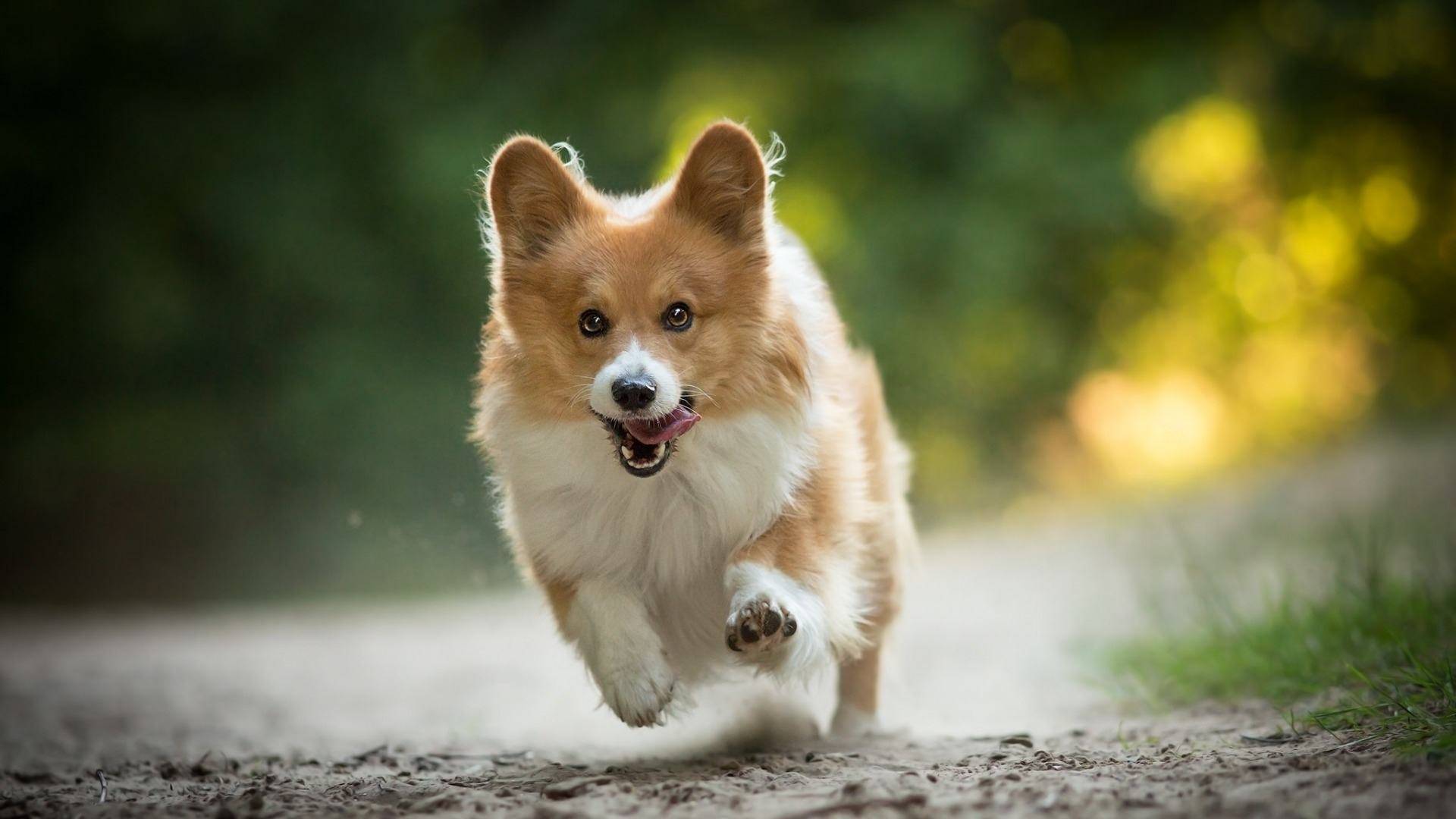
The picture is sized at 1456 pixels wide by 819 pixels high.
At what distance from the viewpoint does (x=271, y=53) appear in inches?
482

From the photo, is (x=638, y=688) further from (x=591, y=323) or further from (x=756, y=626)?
(x=591, y=323)

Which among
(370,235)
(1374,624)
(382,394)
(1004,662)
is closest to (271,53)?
(370,235)

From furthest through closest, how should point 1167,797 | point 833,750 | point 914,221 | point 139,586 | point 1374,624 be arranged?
point 139,586 < point 914,221 < point 1374,624 < point 833,750 < point 1167,797

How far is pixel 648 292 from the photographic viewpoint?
399 cm

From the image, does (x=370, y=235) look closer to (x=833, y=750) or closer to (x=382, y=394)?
(x=382, y=394)

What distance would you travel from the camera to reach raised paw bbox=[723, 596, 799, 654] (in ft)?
12.0

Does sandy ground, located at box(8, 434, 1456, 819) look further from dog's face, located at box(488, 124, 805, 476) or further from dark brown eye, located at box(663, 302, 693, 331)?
dark brown eye, located at box(663, 302, 693, 331)

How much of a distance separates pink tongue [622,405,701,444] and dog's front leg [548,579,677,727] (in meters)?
0.51

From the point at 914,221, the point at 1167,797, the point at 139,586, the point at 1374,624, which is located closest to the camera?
the point at 1167,797

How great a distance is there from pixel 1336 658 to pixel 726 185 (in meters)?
2.53

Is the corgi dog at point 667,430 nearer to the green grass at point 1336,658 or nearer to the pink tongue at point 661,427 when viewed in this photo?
the pink tongue at point 661,427

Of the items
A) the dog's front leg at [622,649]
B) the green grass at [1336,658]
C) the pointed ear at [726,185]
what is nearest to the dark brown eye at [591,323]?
the pointed ear at [726,185]

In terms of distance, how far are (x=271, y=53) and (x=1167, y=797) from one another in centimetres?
1126

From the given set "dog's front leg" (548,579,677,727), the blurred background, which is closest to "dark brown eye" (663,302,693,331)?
"dog's front leg" (548,579,677,727)
